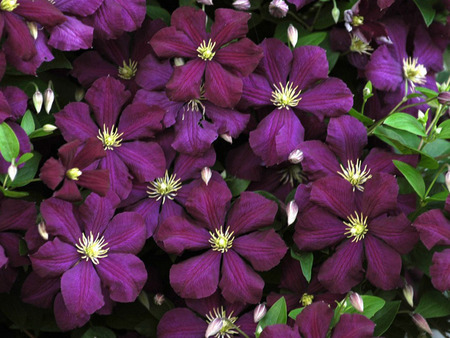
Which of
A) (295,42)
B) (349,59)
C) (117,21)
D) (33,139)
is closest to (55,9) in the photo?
(117,21)

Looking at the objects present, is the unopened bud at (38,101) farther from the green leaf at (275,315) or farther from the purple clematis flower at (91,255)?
the green leaf at (275,315)

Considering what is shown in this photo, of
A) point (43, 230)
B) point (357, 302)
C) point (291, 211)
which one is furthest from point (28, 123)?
point (357, 302)

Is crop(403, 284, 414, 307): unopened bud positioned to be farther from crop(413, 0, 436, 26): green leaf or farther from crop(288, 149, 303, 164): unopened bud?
crop(413, 0, 436, 26): green leaf

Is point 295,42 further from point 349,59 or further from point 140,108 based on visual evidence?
point 140,108

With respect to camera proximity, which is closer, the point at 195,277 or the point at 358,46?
the point at 195,277

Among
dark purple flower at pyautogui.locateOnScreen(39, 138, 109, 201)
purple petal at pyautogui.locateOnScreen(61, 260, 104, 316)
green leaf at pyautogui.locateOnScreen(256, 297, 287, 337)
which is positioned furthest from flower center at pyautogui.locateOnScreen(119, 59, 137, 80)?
green leaf at pyautogui.locateOnScreen(256, 297, 287, 337)

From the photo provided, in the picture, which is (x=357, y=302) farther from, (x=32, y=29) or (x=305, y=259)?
(x=32, y=29)
